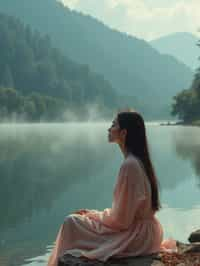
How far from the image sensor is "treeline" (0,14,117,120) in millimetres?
131500

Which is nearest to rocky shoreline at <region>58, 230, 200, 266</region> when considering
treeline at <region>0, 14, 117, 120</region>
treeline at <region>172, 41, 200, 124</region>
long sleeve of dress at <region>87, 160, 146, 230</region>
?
long sleeve of dress at <region>87, 160, 146, 230</region>

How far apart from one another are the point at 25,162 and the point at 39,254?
20105 millimetres

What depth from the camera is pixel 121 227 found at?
495 centimetres

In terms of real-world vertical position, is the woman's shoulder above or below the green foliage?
below

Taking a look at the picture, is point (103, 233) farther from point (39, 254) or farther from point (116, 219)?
point (39, 254)

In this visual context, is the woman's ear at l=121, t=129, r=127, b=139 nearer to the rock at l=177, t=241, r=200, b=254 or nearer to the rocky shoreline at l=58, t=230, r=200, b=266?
the rocky shoreline at l=58, t=230, r=200, b=266

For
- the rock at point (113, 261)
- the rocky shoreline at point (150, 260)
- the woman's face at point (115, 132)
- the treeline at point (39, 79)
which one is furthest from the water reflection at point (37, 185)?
the treeline at point (39, 79)

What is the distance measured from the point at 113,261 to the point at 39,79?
146 metres

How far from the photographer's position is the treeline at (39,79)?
132 metres

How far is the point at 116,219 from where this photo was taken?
4914 millimetres

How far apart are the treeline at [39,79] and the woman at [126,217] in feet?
387

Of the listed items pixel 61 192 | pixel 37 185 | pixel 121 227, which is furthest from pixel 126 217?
pixel 37 185

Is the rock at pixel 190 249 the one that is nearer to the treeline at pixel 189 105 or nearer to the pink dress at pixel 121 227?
the pink dress at pixel 121 227

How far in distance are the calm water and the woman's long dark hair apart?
5371mm
